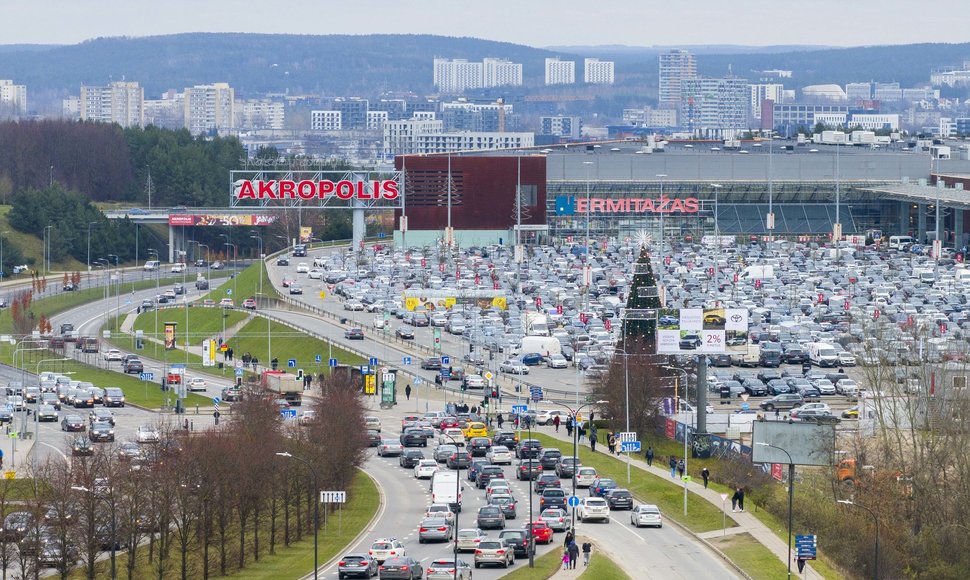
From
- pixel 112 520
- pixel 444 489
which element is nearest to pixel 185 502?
pixel 112 520

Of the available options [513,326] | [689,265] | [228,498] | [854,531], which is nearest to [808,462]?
[854,531]

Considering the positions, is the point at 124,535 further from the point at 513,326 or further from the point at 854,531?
the point at 513,326

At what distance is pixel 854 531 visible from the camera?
64.4 metres

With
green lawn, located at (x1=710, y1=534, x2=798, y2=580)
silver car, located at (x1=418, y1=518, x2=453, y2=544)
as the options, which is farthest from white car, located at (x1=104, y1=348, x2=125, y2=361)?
green lawn, located at (x1=710, y1=534, x2=798, y2=580)

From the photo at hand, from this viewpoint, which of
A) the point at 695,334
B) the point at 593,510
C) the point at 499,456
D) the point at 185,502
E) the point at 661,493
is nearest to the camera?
the point at 185,502

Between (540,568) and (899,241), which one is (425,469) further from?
(899,241)

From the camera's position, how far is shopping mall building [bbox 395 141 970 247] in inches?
6437

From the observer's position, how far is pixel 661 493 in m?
70.6

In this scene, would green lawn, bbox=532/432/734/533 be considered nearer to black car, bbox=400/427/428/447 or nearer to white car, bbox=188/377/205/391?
black car, bbox=400/427/428/447

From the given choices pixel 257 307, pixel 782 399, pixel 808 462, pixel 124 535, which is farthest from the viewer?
pixel 257 307

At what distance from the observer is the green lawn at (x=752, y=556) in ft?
189

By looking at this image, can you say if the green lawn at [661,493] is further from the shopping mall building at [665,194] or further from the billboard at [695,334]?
the shopping mall building at [665,194]

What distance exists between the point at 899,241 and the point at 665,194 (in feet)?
67.1

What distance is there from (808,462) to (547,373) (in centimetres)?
3625
